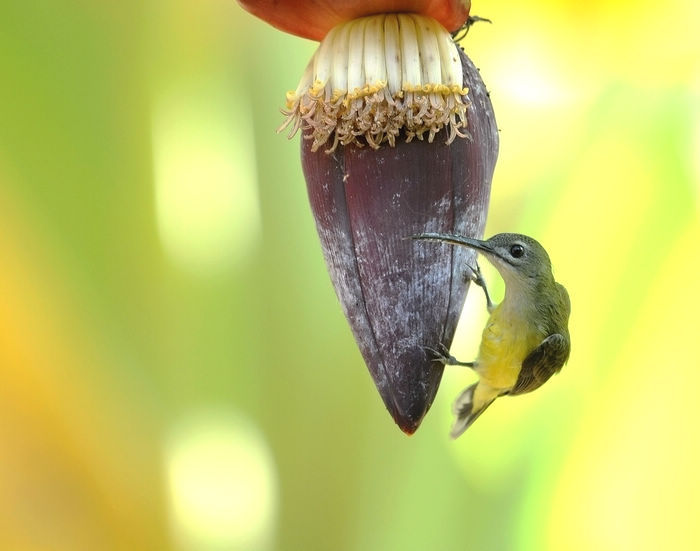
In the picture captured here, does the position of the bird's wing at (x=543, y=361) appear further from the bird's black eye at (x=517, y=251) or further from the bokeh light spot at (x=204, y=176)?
the bokeh light spot at (x=204, y=176)

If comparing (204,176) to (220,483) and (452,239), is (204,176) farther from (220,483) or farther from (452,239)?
(452,239)

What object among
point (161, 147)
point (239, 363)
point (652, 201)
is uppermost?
point (652, 201)

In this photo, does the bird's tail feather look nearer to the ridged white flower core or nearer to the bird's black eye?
the bird's black eye

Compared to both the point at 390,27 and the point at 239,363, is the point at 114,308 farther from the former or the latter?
the point at 390,27

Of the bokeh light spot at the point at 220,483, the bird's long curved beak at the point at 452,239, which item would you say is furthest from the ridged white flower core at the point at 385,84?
the bokeh light spot at the point at 220,483

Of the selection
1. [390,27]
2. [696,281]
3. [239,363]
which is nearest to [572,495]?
[696,281]

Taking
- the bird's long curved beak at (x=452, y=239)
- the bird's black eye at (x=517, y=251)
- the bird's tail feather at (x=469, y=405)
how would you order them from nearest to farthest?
the bird's long curved beak at (x=452, y=239), the bird's black eye at (x=517, y=251), the bird's tail feather at (x=469, y=405)

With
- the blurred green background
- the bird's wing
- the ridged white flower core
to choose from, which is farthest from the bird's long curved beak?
the blurred green background
